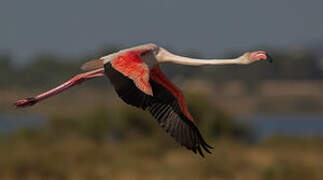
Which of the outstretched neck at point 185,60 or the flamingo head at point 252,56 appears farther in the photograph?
the outstretched neck at point 185,60

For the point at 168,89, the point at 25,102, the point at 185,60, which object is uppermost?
the point at 185,60

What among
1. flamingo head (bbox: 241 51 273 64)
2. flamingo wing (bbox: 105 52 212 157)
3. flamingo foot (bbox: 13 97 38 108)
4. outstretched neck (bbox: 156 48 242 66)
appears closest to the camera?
flamingo wing (bbox: 105 52 212 157)

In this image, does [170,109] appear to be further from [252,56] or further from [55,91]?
[55,91]

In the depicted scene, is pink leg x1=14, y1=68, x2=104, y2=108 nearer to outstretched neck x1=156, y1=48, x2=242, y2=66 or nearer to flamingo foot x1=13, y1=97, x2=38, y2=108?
flamingo foot x1=13, y1=97, x2=38, y2=108

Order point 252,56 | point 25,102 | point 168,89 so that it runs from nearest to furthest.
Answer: point 252,56 → point 168,89 → point 25,102

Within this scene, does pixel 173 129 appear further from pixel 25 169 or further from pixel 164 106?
pixel 25 169

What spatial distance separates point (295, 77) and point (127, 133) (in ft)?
212

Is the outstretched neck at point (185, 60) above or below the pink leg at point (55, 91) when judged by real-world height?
above

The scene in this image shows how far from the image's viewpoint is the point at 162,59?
11.4 metres

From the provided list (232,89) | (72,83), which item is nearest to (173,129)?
(72,83)

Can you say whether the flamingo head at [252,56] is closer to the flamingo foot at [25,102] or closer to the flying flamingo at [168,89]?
the flying flamingo at [168,89]

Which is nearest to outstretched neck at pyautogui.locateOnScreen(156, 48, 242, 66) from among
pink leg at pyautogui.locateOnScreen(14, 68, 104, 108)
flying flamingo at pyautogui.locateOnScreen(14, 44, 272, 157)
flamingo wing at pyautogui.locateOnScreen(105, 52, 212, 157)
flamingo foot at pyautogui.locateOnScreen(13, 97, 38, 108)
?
flying flamingo at pyautogui.locateOnScreen(14, 44, 272, 157)

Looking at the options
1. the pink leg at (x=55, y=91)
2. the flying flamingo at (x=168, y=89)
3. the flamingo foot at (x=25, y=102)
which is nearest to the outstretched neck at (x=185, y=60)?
the flying flamingo at (x=168, y=89)

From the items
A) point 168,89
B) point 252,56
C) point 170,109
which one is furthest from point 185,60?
point 252,56
